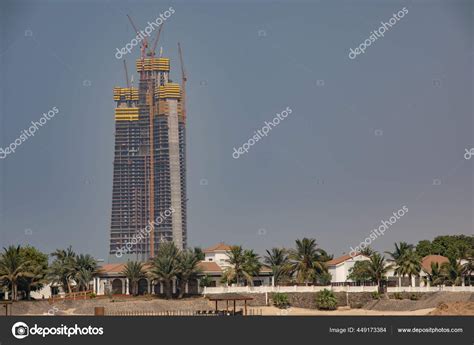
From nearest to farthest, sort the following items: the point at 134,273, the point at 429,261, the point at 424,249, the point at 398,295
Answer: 1. the point at 398,295
2. the point at 134,273
3. the point at 429,261
4. the point at 424,249

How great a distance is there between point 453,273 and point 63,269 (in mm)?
43443

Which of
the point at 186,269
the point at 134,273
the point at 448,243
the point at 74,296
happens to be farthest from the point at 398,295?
the point at 448,243

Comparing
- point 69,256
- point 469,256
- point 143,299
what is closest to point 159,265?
point 143,299

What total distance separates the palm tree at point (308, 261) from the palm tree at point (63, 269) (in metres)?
24.4

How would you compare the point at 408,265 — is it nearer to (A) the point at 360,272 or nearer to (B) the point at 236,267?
(A) the point at 360,272

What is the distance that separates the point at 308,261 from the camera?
10381cm

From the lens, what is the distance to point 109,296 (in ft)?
326

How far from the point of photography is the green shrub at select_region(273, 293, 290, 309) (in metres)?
98.0

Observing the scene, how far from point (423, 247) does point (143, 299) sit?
59.6 m

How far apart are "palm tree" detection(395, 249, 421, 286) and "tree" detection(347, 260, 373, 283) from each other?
3377mm
